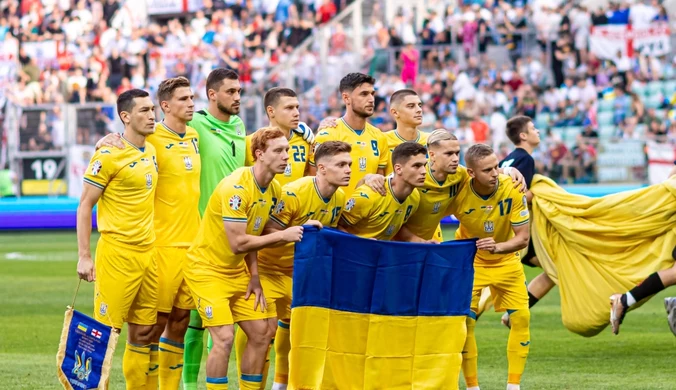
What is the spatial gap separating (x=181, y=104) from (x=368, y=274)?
1920mm

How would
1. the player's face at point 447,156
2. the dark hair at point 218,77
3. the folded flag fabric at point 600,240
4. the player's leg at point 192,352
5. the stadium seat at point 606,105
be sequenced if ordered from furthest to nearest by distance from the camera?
1. the stadium seat at point 606,105
2. the folded flag fabric at point 600,240
3. the player's leg at point 192,352
4. the dark hair at point 218,77
5. the player's face at point 447,156

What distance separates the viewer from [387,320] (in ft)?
→ 25.6

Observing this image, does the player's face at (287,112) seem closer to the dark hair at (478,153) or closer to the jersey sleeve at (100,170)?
the dark hair at (478,153)

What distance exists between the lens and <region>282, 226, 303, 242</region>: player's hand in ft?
25.0

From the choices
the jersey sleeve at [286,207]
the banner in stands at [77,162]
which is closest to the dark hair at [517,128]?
the jersey sleeve at [286,207]

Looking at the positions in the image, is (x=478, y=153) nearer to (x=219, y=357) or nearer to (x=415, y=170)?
(x=415, y=170)

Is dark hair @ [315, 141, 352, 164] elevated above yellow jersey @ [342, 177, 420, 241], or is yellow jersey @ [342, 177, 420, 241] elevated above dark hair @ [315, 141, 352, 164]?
dark hair @ [315, 141, 352, 164]

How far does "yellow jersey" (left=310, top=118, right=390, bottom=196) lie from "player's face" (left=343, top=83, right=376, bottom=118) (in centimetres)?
16

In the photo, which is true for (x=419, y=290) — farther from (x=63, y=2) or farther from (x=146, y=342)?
(x=63, y=2)

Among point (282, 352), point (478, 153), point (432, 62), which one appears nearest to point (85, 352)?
point (282, 352)

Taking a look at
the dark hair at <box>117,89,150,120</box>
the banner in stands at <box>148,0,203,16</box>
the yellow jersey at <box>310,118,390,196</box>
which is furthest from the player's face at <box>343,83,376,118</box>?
the banner in stands at <box>148,0,203,16</box>

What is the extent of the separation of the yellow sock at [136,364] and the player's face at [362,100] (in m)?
2.54

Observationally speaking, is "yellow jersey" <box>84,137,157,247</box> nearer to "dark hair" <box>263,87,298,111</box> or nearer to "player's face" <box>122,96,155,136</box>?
"player's face" <box>122,96,155,136</box>

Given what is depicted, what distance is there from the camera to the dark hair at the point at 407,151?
8.19 meters
